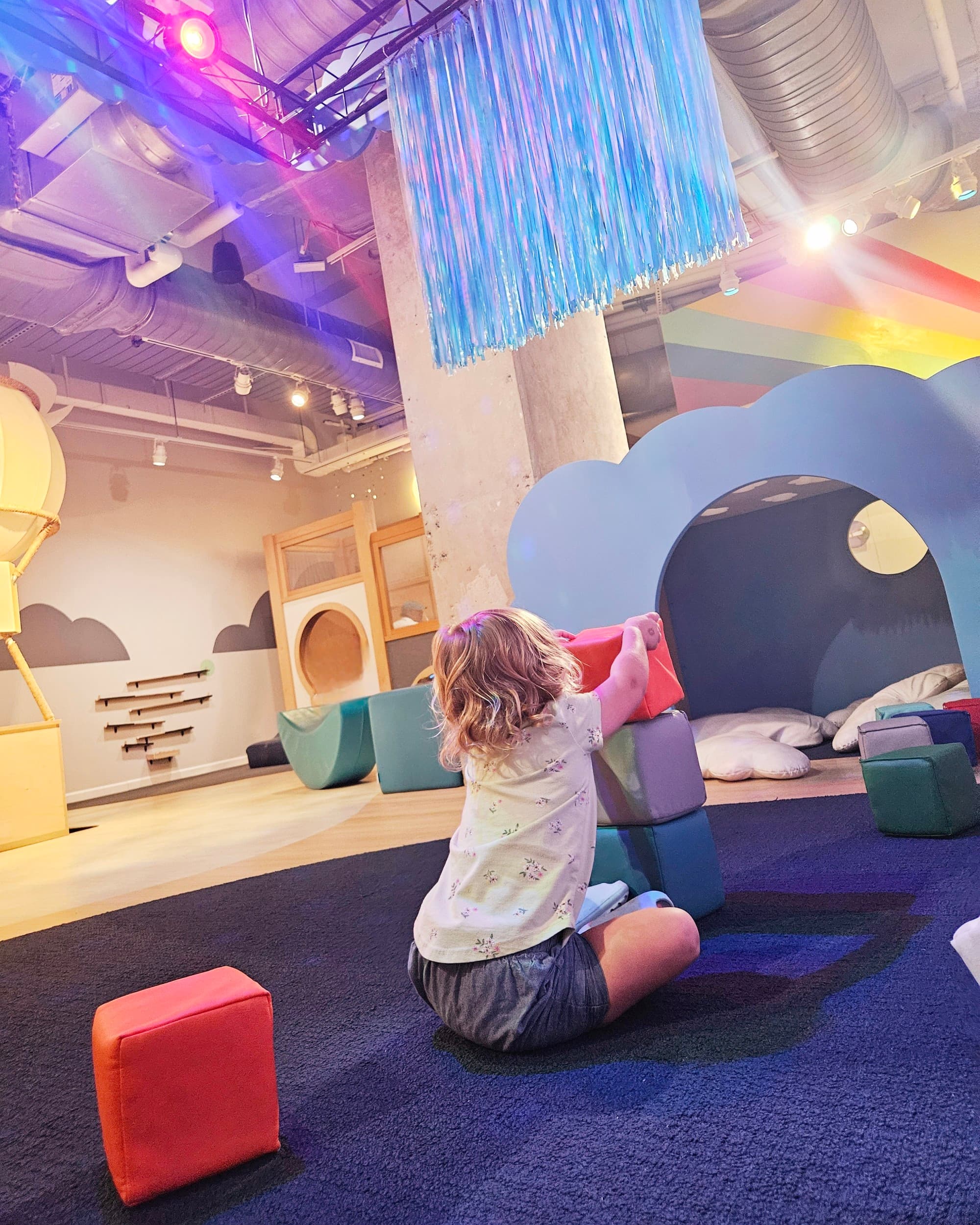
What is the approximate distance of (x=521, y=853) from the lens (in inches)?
59.7

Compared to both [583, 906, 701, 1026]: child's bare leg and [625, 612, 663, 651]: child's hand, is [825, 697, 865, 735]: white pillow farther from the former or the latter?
[583, 906, 701, 1026]: child's bare leg

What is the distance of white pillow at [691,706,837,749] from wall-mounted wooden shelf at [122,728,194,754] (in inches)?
261

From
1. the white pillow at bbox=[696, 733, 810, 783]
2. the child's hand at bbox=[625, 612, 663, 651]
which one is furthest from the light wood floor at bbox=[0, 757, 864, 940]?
the child's hand at bbox=[625, 612, 663, 651]

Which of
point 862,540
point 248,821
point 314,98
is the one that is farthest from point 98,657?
point 862,540

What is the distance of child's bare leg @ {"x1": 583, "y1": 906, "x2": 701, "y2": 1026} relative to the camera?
4.94 feet

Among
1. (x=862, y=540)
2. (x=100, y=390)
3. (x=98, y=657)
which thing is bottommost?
(x=862, y=540)

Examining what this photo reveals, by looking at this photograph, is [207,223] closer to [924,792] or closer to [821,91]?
[821,91]

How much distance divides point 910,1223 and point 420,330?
492 centimetres

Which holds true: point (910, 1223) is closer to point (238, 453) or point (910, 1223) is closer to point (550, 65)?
point (550, 65)

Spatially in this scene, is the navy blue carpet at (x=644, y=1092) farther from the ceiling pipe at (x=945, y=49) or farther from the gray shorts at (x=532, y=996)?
the ceiling pipe at (x=945, y=49)

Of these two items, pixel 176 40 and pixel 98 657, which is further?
pixel 98 657

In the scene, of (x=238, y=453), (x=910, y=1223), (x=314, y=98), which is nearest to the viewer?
(x=910, y=1223)

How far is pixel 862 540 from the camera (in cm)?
478

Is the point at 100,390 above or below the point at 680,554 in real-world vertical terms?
above
